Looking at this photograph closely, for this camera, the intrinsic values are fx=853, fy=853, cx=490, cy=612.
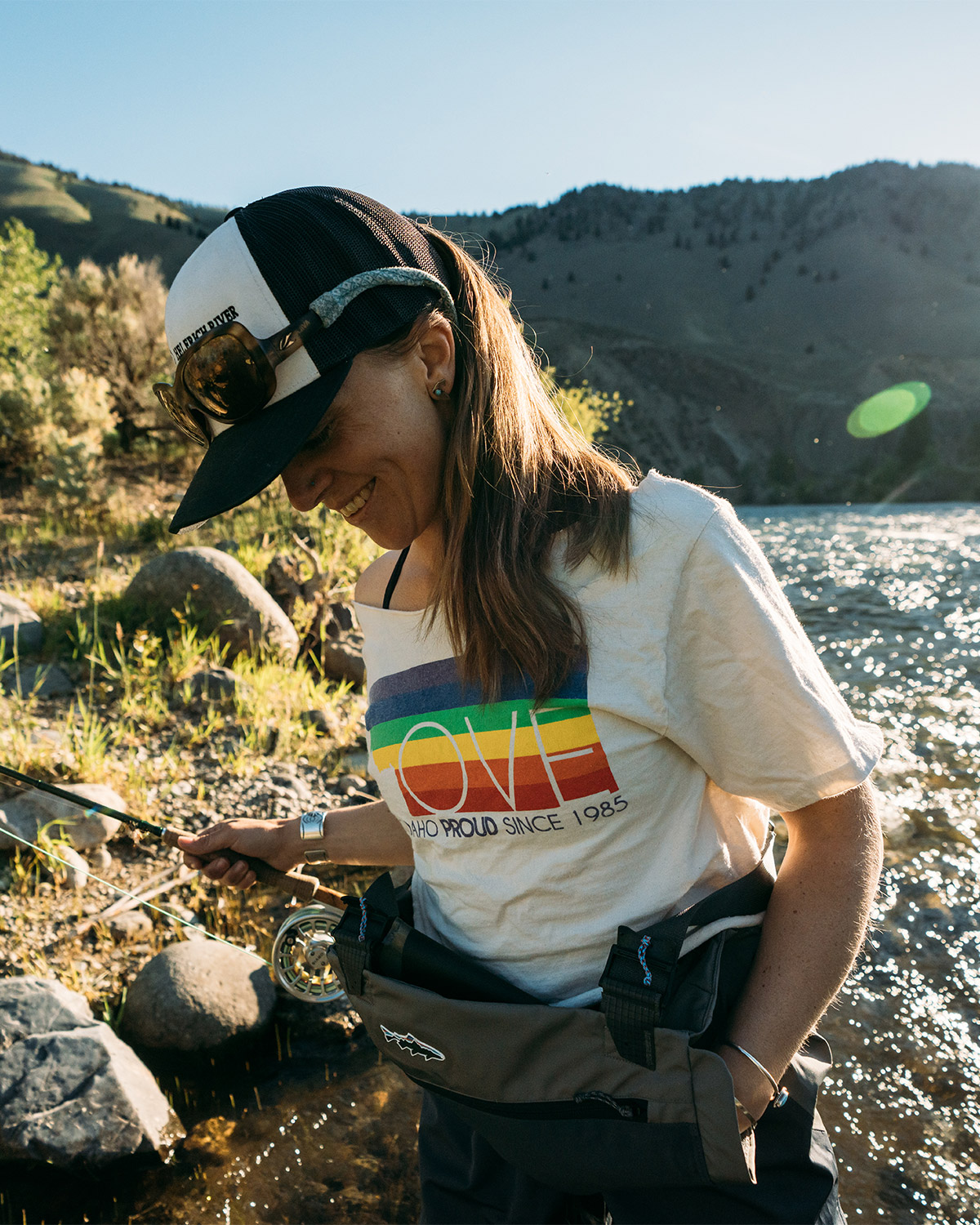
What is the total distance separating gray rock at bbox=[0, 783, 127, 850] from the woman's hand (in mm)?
2111

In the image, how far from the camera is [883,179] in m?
111

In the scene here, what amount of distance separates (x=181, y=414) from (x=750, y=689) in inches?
40.7

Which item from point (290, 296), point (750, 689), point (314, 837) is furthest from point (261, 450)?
point (314, 837)

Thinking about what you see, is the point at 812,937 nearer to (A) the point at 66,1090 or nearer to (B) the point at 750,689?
(B) the point at 750,689

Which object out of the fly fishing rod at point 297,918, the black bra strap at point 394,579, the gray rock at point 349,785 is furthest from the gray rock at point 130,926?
the black bra strap at point 394,579

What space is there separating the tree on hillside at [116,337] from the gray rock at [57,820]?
31.5 ft

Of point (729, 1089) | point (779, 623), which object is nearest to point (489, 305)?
point (779, 623)

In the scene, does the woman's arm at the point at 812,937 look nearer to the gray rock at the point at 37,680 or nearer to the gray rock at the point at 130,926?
the gray rock at the point at 130,926

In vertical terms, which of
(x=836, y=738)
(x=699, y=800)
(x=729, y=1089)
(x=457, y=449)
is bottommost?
(x=729, y=1089)

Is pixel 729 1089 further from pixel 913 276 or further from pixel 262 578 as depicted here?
pixel 913 276

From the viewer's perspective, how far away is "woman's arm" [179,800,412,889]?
73.3 inches

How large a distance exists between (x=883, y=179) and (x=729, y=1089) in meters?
134

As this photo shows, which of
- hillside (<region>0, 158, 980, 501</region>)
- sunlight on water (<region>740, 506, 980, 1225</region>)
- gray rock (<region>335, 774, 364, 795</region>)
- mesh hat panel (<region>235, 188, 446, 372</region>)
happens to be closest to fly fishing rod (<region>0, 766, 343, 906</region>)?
mesh hat panel (<region>235, 188, 446, 372</region>)

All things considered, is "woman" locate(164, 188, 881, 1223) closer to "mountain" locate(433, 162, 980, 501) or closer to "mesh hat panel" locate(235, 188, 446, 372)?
"mesh hat panel" locate(235, 188, 446, 372)
